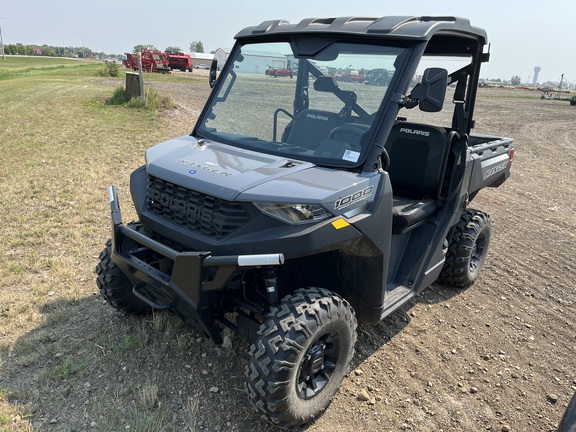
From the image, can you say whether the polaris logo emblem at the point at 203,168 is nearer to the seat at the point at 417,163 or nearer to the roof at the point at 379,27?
the roof at the point at 379,27

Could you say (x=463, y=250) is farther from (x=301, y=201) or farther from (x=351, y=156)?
(x=301, y=201)

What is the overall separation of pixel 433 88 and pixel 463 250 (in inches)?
82.4

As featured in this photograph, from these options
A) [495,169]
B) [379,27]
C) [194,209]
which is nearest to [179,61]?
[495,169]

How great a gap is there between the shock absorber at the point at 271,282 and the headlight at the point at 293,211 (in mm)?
331

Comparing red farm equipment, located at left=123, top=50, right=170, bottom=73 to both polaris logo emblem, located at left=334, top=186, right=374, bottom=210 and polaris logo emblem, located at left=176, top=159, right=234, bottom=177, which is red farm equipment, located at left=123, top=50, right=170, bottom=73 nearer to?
polaris logo emblem, located at left=176, top=159, right=234, bottom=177

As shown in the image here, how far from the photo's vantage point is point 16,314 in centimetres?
383

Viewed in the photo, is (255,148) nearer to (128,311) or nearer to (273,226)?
(273,226)

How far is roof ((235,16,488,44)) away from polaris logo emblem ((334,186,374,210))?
985mm

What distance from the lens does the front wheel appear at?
8.38ft

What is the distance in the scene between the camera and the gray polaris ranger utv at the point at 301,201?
8.50ft

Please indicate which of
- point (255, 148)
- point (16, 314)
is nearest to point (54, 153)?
point (16, 314)

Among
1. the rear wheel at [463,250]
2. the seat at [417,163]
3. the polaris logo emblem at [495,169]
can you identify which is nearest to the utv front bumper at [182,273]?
the seat at [417,163]

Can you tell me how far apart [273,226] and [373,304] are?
3.29 ft

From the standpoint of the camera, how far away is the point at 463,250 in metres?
4.43
